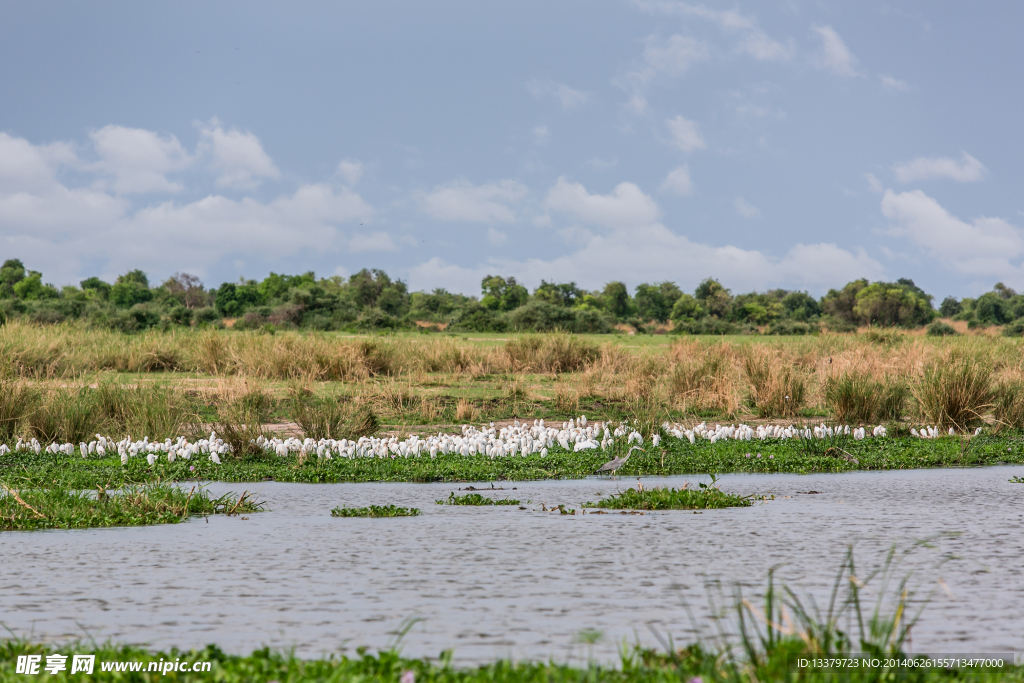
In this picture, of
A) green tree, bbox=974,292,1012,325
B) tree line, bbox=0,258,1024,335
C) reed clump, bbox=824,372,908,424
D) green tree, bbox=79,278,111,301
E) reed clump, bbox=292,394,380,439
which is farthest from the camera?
green tree, bbox=79,278,111,301

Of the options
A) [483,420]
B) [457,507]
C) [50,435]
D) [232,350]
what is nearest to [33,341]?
[232,350]

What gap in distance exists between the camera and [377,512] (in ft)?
23.0

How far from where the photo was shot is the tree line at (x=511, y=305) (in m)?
47.3

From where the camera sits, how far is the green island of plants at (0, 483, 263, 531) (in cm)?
A: 663

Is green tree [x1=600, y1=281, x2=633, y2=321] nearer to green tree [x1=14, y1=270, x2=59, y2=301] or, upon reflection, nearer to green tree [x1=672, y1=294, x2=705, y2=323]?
green tree [x1=672, y1=294, x2=705, y2=323]

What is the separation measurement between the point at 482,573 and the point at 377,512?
7.21ft

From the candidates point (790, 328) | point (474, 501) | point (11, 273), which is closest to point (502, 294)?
point (790, 328)

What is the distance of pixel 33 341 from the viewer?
716 inches

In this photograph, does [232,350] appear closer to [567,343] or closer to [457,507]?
[567,343]

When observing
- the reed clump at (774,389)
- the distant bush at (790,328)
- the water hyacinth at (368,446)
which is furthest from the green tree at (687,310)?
the water hyacinth at (368,446)

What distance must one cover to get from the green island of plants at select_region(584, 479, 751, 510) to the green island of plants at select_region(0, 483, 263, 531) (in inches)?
114

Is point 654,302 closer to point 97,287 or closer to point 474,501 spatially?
point 97,287

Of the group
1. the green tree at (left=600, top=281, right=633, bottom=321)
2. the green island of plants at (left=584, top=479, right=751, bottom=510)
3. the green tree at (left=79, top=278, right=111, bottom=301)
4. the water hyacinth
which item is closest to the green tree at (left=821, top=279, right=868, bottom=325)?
the green tree at (left=600, top=281, right=633, bottom=321)

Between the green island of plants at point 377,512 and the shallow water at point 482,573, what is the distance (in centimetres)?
16
